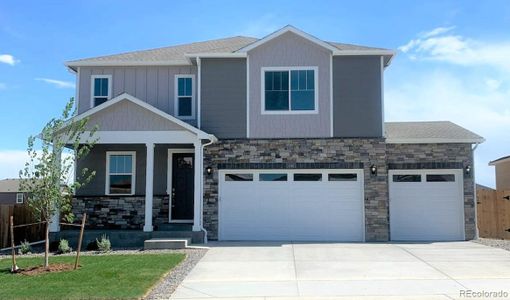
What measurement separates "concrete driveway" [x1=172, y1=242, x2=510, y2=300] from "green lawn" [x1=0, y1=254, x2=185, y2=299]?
29.8 inches

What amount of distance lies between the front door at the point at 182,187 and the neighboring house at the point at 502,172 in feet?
62.5

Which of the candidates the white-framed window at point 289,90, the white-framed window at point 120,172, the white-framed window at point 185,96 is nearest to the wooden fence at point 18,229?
the white-framed window at point 120,172

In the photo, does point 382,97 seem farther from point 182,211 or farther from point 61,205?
point 61,205

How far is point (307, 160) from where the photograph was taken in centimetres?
1622

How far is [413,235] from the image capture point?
1647cm

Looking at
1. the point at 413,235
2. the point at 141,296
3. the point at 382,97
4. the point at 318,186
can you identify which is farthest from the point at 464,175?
the point at 141,296

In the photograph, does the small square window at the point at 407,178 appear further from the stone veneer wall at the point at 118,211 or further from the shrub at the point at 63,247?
the shrub at the point at 63,247

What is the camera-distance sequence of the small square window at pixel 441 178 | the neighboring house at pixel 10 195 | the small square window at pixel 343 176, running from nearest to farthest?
the small square window at pixel 343 176 < the small square window at pixel 441 178 < the neighboring house at pixel 10 195

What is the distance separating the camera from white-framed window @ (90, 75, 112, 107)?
57.3 feet

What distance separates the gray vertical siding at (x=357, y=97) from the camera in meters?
16.2

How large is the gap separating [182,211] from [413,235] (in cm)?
750

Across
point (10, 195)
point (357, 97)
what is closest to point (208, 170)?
point (357, 97)

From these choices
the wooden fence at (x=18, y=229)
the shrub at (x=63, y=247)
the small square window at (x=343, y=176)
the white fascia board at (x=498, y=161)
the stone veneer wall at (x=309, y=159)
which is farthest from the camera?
the white fascia board at (x=498, y=161)

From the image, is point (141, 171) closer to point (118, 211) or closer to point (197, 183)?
point (118, 211)
